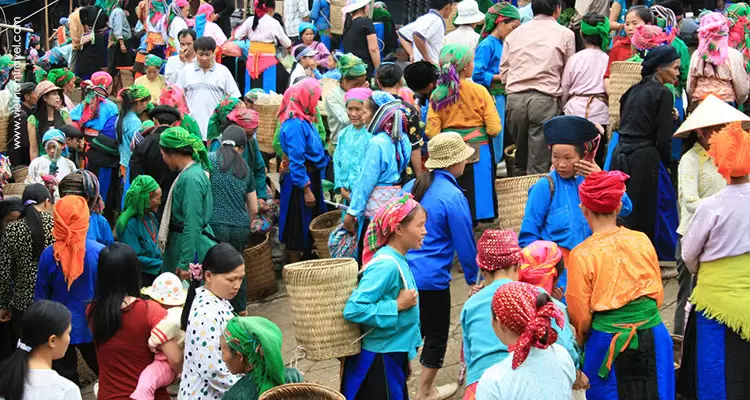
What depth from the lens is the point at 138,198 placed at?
7.75 meters

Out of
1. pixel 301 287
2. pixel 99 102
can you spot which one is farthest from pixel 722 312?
pixel 99 102

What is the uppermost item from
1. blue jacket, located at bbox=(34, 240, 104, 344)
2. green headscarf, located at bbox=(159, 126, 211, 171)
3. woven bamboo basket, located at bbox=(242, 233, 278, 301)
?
green headscarf, located at bbox=(159, 126, 211, 171)

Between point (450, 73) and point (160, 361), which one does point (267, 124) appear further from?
point (160, 361)

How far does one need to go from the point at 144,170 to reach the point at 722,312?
4850 millimetres

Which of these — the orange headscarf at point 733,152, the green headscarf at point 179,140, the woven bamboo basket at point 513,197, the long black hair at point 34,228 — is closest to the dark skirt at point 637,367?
the orange headscarf at point 733,152

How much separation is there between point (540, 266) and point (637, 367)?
2.51 feet

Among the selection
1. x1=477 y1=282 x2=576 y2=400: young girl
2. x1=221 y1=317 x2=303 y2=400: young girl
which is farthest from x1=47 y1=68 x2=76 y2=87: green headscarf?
x1=477 y1=282 x2=576 y2=400: young girl

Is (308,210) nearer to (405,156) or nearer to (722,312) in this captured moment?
(405,156)

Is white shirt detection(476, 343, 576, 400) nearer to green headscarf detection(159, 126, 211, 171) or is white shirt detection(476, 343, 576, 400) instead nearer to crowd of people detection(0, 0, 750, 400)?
crowd of people detection(0, 0, 750, 400)

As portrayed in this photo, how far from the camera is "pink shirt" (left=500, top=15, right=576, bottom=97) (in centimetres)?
990

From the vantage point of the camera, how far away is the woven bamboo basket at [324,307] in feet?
18.7

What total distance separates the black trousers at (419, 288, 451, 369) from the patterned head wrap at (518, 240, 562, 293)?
4.84 ft

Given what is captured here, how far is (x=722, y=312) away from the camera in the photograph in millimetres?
5855

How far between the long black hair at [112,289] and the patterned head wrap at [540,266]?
226cm
